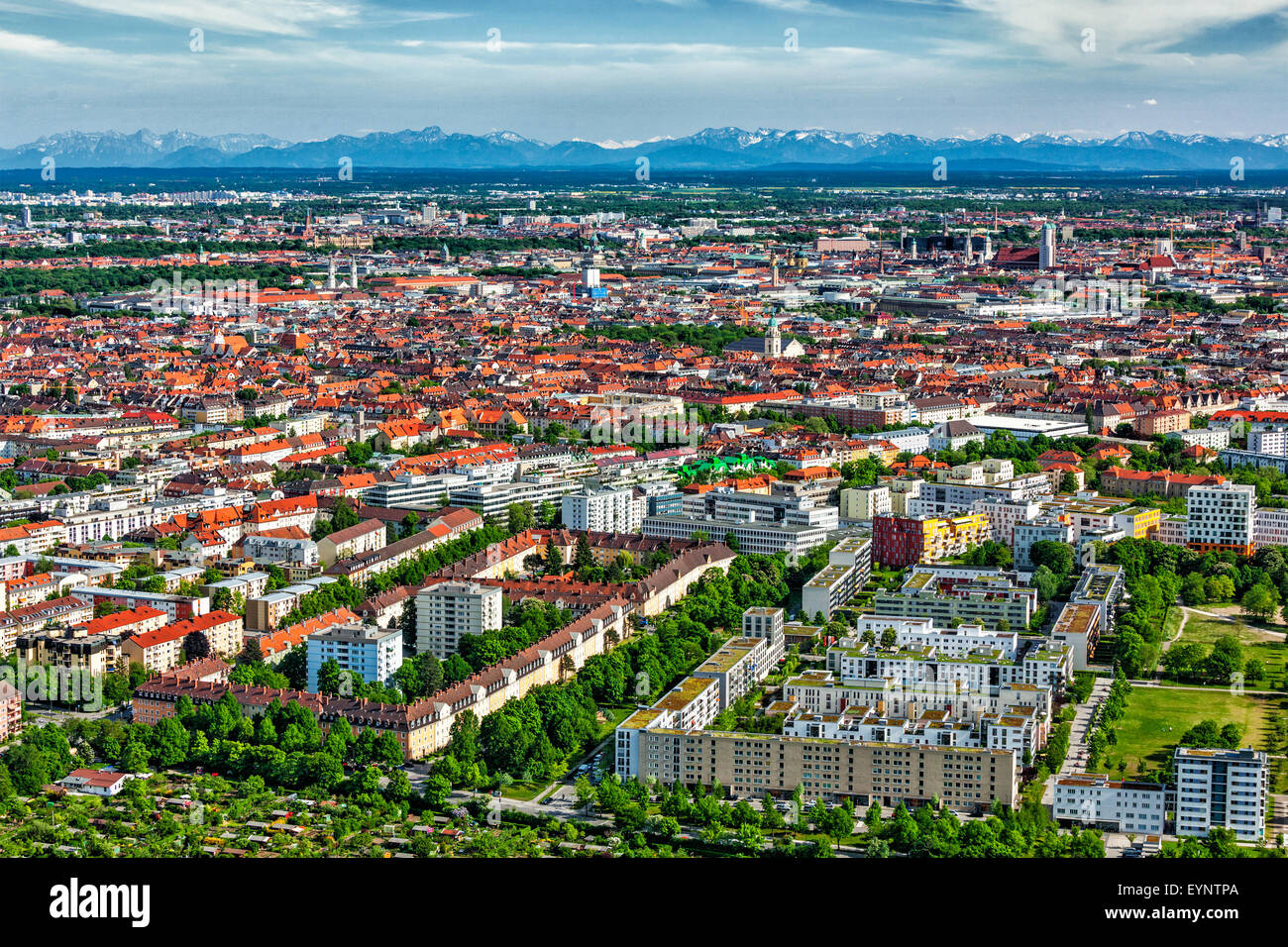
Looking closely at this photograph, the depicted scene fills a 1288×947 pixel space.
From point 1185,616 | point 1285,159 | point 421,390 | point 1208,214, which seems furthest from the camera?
point 1285,159

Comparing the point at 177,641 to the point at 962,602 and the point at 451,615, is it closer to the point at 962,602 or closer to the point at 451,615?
the point at 451,615

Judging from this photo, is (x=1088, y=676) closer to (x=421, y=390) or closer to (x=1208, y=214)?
(x=421, y=390)

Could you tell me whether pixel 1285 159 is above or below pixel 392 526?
above

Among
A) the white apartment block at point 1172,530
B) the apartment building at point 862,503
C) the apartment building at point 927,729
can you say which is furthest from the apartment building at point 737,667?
the white apartment block at point 1172,530

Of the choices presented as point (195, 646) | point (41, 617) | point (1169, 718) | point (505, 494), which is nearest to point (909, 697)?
point (1169, 718)

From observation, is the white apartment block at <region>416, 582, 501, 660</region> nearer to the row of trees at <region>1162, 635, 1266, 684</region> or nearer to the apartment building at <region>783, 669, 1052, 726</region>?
the apartment building at <region>783, 669, 1052, 726</region>
